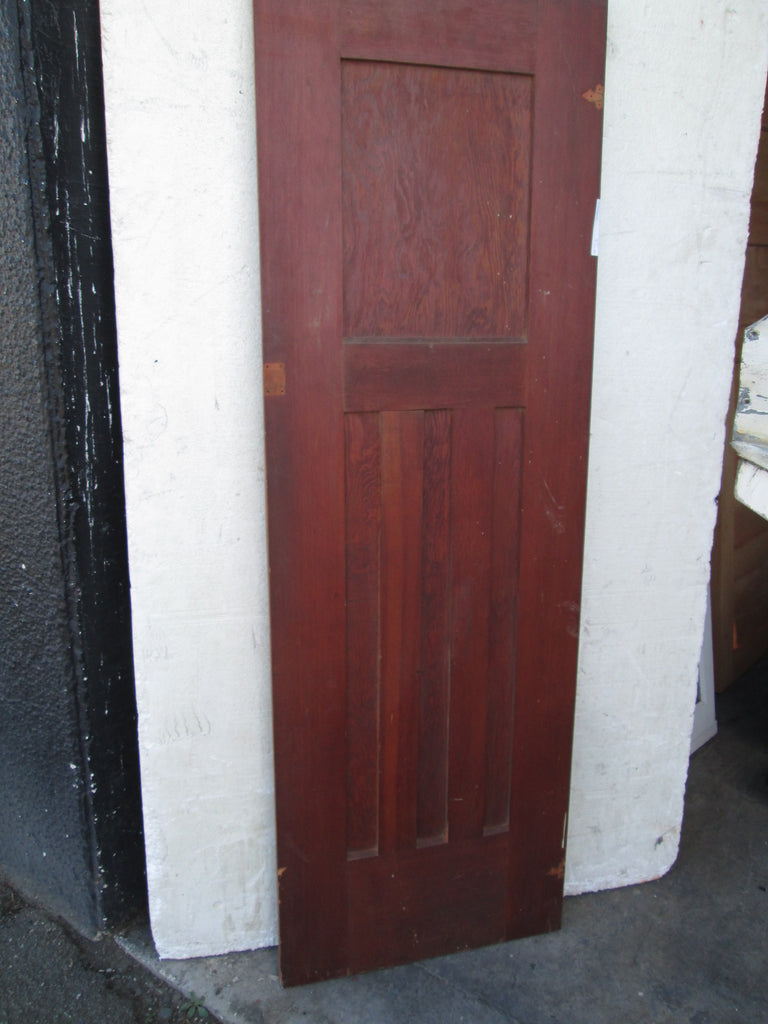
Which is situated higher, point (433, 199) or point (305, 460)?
point (433, 199)

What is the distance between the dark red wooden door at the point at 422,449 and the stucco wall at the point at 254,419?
0.12 meters

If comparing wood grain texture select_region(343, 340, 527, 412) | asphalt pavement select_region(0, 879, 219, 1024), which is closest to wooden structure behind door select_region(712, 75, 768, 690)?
wood grain texture select_region(343, 340, 527, 412)

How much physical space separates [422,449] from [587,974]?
142 cm

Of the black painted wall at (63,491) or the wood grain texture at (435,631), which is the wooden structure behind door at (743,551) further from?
the black painted wall at (63,491)

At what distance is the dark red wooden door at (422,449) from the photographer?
1.77 meters

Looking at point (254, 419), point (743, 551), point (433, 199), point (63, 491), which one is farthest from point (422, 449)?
point (743, 551)

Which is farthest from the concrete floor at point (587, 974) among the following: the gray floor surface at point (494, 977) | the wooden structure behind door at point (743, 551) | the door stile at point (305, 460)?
the wooden structure behind door at point (743, 551)

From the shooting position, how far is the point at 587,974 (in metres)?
2.13

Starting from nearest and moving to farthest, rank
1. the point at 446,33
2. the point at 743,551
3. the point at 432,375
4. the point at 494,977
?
the point at 446,33 < the point at 432,375 < the point at 494,977 < the point at 743,551

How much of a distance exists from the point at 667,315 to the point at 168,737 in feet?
5.37

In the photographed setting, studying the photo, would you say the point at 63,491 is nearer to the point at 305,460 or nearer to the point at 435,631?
the point at 305,460

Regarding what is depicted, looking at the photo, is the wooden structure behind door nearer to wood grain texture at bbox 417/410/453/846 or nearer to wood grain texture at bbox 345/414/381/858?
wood grain texture at bbox 417/410/453/846

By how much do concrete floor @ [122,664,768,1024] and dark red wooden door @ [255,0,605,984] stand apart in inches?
3.2

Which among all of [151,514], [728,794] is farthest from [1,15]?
[728,794]
